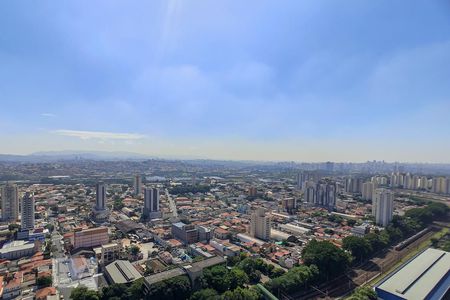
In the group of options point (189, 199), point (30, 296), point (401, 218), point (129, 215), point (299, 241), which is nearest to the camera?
point (30, 296)

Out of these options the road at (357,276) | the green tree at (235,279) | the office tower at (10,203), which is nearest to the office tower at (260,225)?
the road at (357,276)

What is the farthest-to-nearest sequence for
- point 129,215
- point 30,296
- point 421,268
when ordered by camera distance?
point 129,215
point 421,268
point 30,296

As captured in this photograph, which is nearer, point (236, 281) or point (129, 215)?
point (236, 281)

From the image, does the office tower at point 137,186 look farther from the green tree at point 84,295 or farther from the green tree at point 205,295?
the green tree at point 205,295

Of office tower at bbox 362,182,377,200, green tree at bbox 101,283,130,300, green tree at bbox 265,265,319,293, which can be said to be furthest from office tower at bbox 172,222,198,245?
office tower at bbox 362,182,377,200

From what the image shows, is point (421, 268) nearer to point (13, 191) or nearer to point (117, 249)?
point (117, 249)

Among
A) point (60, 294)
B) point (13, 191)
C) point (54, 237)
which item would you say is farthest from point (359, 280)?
point (13, 191)

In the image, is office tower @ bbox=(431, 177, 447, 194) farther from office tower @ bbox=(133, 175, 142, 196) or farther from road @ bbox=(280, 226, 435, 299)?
office tower @ bbox=(133, 175, 142, 196)
